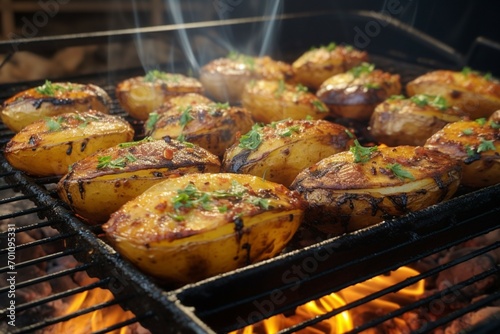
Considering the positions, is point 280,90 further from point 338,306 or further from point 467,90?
point 338,306

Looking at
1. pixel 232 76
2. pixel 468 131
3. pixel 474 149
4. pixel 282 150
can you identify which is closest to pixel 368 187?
pixel 282 150

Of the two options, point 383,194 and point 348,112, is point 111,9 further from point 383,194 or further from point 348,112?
point 383,194

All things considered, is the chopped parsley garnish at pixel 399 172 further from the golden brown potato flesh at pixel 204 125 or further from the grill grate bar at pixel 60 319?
the grill grate bar at pixel 60 319

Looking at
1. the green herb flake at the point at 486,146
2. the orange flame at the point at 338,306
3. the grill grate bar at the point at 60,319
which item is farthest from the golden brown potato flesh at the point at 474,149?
the grill grate bar at the point at 60,319

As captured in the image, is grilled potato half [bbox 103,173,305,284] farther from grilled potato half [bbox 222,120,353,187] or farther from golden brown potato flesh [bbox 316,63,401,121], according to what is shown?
golden brown potato flesh [bbox 316,63,401,121]

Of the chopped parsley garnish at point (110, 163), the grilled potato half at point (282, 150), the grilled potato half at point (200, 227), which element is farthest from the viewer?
the grilled potato half at point (282, 150)

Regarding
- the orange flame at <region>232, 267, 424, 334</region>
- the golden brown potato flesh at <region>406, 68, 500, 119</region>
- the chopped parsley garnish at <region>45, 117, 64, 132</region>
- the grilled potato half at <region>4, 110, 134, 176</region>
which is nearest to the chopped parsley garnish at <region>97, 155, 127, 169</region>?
the grilled potato half at <region>4, 110, 134, 176</region>

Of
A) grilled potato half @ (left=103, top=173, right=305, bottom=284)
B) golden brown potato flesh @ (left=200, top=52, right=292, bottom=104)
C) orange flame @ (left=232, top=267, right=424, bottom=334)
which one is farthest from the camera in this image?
golden brown potato flesh @ (left=200, top=52, right=292, bottom=104)
